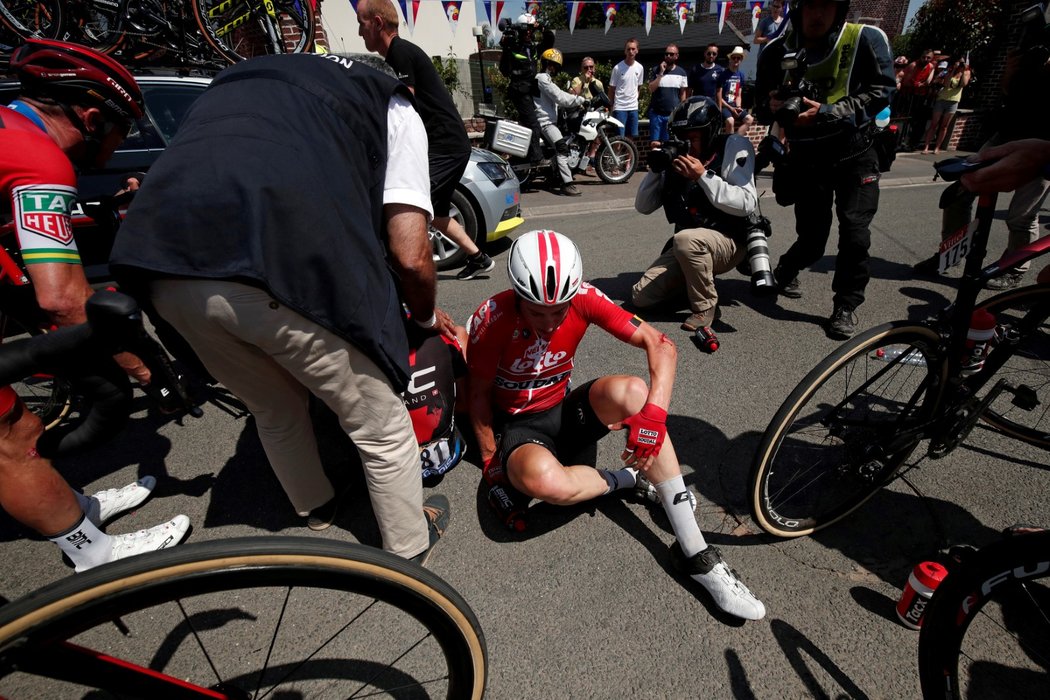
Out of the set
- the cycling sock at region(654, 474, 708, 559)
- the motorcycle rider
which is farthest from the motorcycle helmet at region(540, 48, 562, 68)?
the cycling sock at region(654, 474, 708, 559)

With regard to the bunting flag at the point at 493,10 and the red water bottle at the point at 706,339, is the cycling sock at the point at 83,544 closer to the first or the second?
the red water bottle at the point at 706,339

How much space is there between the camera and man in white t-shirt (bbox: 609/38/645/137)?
9086mm

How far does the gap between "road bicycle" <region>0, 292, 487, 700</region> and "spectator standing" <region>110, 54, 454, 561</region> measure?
10.8 inches

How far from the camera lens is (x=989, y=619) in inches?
67.4

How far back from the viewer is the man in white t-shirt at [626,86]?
9086 mm

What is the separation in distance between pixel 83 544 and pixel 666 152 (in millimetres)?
3707

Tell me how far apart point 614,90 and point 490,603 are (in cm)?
955

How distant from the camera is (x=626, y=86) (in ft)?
29.9

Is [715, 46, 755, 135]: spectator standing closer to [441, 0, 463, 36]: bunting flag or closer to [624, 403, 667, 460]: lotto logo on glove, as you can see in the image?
[441, 0, 463, 36]: bunting flag

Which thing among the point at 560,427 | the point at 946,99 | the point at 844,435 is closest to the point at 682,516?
the point at 560,427

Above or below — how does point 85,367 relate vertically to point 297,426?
above

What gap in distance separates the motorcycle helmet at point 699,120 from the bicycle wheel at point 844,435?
187cm

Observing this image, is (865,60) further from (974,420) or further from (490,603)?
(490,603)

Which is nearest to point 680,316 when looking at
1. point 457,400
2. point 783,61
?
point 783,61
